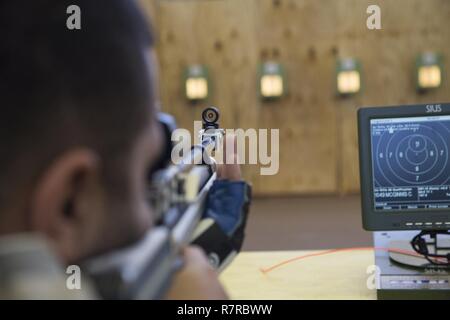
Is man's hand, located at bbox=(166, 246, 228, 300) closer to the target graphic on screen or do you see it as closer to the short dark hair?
the short dark hair

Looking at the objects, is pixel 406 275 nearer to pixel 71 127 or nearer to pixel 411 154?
pixel 411 154

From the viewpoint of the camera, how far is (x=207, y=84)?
9.28 ft

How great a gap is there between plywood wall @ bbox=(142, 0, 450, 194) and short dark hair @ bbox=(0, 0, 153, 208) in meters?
2.55

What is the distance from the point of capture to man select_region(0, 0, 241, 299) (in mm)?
211

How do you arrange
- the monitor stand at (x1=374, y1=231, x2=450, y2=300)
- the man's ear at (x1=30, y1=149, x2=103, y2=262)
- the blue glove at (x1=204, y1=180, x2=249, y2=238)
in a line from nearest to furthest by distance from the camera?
the man's ear at (x1=30, y1=149, x2=103, y2=262) < the blue glove at (x1=204, y1=180, x2=249, y2=238) < the monitor stand at (x1=374, y1=231, x2=450, y2=300)

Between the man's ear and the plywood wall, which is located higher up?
the plywood wall

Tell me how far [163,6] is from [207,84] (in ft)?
1.47

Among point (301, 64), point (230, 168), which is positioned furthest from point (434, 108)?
point (301, 64)

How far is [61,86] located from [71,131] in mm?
18

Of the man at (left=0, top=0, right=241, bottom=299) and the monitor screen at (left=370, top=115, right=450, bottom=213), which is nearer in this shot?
the man at (left=0, top=0, right=241, bottom=299)

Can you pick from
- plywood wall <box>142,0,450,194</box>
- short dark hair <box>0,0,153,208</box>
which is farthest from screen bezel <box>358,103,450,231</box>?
plywood wall <box>142,0,450,194</box>

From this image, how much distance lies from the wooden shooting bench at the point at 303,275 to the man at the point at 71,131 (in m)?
0.45

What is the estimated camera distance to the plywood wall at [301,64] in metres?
2.80
